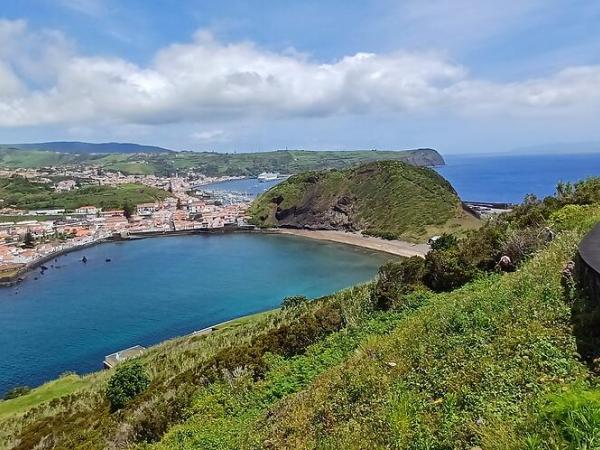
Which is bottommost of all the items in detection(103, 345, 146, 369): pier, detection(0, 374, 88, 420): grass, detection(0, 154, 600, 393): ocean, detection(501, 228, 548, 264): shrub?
detection(0, 154, 600, 393): ocean

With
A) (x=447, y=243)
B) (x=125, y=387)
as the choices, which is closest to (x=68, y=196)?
(x=125, y=387)

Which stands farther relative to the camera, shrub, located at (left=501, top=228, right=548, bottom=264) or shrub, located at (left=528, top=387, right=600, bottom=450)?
shrub, located at (left=501, top=228, right=548, bottom=264)

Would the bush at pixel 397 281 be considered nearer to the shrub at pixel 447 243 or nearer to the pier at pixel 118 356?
the shrub at pixel 447 243

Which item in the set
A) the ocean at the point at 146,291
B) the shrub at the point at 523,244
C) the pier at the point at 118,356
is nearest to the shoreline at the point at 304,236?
the ocean at the point at 146,291

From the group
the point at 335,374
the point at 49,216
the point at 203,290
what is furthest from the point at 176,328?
the point at 49,216

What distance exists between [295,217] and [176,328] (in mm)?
54302

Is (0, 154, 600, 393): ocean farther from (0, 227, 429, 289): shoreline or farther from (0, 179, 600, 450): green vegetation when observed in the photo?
(0, 179, 600, 450): green vegetation

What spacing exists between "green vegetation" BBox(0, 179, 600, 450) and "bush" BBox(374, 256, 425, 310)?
71mm

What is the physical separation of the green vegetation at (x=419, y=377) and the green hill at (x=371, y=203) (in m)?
61.3

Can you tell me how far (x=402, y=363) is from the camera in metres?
7.06

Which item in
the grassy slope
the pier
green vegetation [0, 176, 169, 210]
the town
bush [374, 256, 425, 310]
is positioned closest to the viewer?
the grassy slope

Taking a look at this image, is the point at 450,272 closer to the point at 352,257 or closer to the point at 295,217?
the point at 352,257

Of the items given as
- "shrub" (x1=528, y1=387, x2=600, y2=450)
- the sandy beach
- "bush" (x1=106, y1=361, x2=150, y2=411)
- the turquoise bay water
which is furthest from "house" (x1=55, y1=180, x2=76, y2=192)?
"shrub" (x1=528, y1=387, x2=600, y2=450)

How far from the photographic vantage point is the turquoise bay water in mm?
39469
